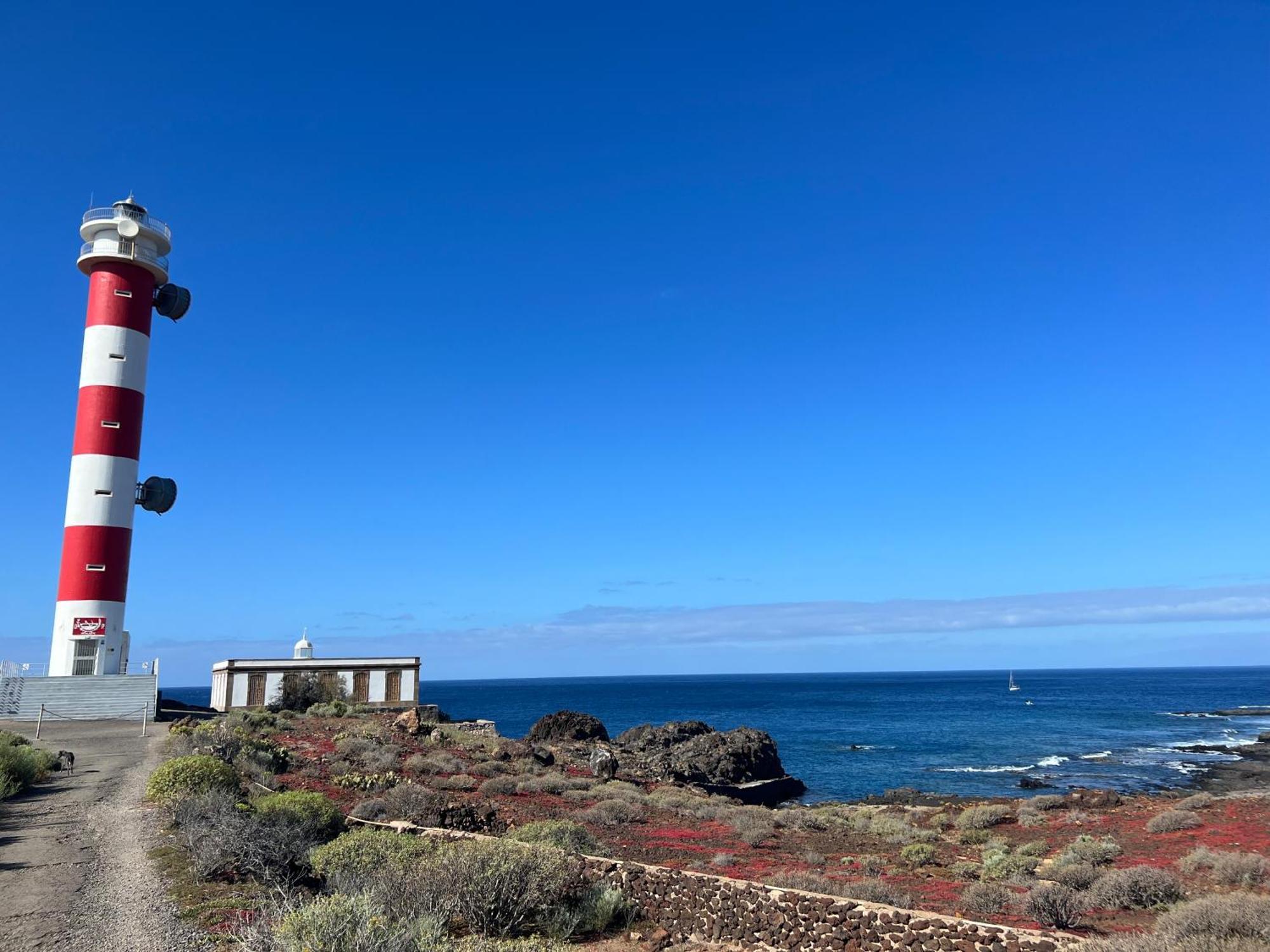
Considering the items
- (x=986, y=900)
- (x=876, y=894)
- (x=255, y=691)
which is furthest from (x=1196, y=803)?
(x=255, y=691)

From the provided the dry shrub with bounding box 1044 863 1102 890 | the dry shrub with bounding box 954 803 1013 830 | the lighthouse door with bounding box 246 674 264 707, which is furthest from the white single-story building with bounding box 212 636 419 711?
the dry shrub with bounding box 1044 863 1102 890

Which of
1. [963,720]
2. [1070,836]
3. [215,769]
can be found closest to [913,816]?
[1070,836]

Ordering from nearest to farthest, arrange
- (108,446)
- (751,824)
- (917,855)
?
1. (917,855)
2. (751,824)
3. (108,446)

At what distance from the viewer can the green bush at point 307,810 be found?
44.3 feet

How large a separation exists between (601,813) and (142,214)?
2841cm

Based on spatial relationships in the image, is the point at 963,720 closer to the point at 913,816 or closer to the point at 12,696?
the point at 913,816

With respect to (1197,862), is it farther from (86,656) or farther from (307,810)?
(86,656)

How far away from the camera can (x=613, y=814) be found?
20.7 m

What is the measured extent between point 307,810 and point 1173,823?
21228 mm

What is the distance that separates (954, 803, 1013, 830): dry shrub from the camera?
77.1ft

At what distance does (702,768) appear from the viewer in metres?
41.2

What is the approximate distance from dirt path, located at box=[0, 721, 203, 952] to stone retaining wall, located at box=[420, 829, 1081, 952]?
21.8 feet

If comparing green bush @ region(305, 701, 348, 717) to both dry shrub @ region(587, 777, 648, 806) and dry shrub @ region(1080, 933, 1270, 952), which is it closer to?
dry shrub @ region(587, 777, 648, 806)

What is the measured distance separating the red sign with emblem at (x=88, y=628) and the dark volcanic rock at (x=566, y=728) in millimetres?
22799
